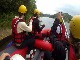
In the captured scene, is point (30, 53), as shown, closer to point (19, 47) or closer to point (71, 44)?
point (19, 47)

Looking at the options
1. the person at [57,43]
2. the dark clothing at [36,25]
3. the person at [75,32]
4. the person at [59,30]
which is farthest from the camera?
the dark clothing at [36,25]

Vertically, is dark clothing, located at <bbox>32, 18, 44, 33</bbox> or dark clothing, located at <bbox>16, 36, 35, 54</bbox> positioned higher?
dark clothing, located at <bbox>32, 18, 44, 33</bbox>

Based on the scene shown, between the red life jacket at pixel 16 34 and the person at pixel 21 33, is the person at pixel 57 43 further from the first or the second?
the red life jacket at pixel 16 34

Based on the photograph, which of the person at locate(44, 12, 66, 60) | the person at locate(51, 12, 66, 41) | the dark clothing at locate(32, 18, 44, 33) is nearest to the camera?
the person at locate(44, 12, 66, 60)

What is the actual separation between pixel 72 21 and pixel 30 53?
426 cm

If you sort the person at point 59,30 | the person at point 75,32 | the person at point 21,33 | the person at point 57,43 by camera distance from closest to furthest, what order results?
1. the person at point 75,32
2. the person at point 57,43
3. the person at point 21,33
4. the person at point 59,30

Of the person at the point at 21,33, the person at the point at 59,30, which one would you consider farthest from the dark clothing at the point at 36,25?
the person at the point at 21,33

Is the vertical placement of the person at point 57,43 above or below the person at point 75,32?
below

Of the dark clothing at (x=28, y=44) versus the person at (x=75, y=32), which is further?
the dark clothing at (x=28, y=44)

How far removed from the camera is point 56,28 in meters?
7.77

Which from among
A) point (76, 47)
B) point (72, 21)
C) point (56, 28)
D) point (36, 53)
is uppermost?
point (72, 21)

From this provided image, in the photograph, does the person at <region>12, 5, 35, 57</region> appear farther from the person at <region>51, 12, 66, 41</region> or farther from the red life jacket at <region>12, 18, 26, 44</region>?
the person at <region>51, 12, 66, 41</region>

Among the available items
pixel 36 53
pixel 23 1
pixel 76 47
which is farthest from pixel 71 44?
pixel 23 1

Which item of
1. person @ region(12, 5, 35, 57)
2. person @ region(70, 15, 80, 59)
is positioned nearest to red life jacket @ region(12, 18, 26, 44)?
person @ region(12, 5, 35, 57)
